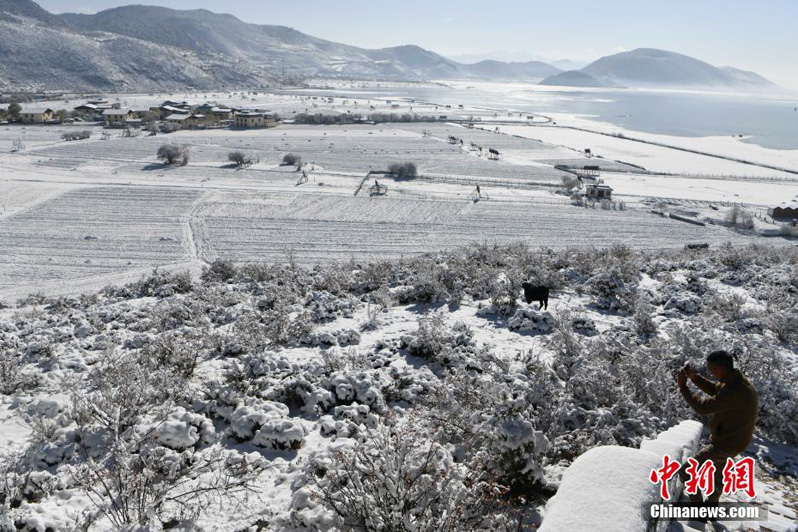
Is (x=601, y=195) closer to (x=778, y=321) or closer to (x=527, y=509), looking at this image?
(x=778, y=321)

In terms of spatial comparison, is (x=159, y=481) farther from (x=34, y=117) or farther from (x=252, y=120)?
(x=34, y=117)

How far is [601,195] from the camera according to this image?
46.9m

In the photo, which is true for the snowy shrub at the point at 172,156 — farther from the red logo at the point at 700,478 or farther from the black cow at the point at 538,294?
the red logo at the point at 700,478

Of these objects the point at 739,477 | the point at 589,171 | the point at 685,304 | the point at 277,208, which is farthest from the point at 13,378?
the point at 589,171

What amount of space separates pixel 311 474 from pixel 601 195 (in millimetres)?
46697

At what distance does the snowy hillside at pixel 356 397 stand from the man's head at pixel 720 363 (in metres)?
1.83

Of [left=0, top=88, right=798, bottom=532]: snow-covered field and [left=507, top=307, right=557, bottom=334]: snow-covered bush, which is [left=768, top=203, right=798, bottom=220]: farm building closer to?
[left=0, top=88, right=798, bottom=532]: snow-covered field

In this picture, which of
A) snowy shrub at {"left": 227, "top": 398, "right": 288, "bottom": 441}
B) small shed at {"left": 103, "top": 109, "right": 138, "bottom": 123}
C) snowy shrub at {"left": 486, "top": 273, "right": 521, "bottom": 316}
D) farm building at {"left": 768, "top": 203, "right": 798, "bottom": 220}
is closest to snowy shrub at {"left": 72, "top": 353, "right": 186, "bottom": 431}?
snowy shrub at {"left": 227, "top": 398, "right": 288, "bottom": 441}

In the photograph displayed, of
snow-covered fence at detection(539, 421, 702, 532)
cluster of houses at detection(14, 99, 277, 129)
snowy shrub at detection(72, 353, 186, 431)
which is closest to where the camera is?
snow-covered fence at detection(539, 421, 702, 532)

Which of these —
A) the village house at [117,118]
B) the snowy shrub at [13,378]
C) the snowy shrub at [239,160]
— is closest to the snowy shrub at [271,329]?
the snowy shrub at [13,378]

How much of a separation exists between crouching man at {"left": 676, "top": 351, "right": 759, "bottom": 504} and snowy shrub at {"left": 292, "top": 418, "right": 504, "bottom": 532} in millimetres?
2232

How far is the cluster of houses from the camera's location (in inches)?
3381

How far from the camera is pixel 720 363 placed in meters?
4.88

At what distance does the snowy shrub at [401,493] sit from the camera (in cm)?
424
